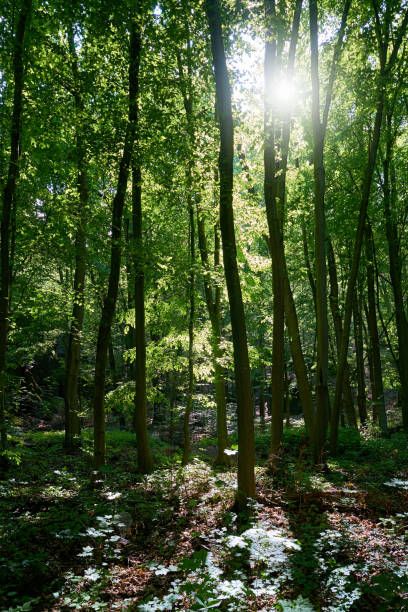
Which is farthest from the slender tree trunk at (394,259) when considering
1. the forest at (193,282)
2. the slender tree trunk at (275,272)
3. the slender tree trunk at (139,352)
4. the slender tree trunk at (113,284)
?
the slender tree trunk at (113,284)

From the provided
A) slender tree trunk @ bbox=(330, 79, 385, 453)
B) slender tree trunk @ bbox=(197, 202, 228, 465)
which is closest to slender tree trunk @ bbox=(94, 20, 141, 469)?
slender tree trunk @ bbox=(197, 202, 228, 465)

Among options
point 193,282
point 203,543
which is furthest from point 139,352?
point 203,543

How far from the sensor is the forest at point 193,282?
3.71 m

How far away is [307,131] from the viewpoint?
10.3 m

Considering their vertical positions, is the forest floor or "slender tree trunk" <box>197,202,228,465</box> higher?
"slender tree trunk" <box>197,202,228,465</box>

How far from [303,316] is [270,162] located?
13.4m

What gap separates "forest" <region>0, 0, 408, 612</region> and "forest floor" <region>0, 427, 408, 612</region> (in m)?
0.03

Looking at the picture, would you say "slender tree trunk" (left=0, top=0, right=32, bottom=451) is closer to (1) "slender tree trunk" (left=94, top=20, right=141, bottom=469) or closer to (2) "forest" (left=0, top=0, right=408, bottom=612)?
(2) "forest" (left=0, top=0, right=408, bottom=612)

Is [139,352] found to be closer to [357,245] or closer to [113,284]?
[113,284]

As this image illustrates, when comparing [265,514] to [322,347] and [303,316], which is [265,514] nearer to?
[322,347]

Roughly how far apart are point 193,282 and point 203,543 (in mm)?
5354

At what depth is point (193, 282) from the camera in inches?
338

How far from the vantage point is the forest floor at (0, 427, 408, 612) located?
3.16m

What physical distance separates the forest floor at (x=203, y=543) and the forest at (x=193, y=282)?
3 centimetres
